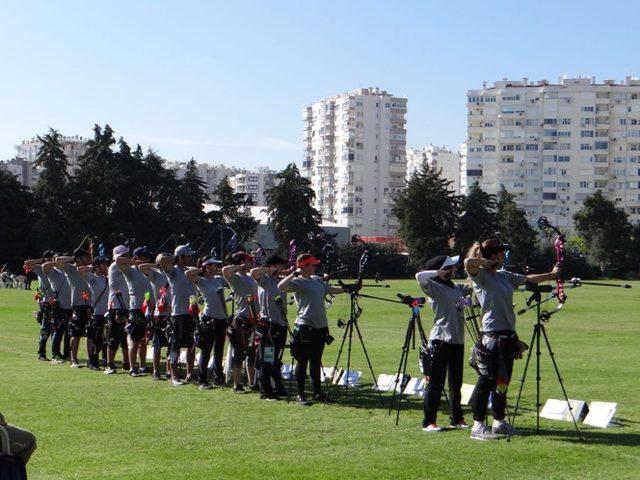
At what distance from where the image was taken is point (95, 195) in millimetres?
89250

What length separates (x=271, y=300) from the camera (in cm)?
1569

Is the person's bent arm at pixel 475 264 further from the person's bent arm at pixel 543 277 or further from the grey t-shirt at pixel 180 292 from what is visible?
the grey t-shirt at pixel 180 292

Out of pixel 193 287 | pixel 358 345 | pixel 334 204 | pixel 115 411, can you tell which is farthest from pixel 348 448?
pixel 334 204

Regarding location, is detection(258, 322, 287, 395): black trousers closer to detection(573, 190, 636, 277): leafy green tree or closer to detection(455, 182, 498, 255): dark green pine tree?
detection(455, 182, 498, 255): dark green pine tree

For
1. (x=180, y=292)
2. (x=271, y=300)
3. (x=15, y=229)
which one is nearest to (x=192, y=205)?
(x=15, y=229)

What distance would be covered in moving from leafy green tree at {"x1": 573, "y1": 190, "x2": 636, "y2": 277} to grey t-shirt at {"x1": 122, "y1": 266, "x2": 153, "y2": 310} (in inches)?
3460

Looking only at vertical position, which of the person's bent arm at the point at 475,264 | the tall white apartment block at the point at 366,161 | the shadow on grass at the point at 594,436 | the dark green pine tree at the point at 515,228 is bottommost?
the shadow on grass at the point at 594,436

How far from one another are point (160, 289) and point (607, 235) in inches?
3547

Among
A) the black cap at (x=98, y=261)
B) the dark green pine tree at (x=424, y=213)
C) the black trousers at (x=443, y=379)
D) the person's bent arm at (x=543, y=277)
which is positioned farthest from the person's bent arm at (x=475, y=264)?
the dark green pine tree at (x=424, y=213)

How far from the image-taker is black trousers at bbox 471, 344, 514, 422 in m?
11.4

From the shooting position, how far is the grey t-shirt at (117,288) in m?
19.4

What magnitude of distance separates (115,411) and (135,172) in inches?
3156

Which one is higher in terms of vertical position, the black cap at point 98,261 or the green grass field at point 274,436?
the black cap at point 98,261

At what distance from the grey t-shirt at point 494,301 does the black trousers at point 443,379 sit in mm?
833
